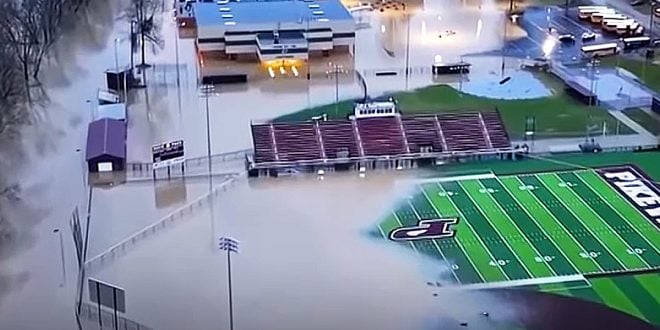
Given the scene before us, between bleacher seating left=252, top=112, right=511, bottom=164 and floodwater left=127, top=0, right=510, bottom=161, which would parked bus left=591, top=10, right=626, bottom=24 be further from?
bleacher seating left=252, top=112, right=511, bottom=164

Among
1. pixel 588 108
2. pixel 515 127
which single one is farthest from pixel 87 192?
pixel 588 108

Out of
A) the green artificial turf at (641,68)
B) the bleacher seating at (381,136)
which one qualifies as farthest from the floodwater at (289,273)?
the green artificial turf at (641,68)

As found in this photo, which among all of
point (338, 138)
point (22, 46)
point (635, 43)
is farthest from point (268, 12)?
point (635, 43)

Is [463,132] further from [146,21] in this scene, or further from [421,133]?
[146,21]

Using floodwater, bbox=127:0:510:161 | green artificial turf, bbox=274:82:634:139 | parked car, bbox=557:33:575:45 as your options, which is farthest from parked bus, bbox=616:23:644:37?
green artificial turf, bbox=274:82:634:139

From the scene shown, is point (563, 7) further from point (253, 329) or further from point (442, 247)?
point (253, 329)

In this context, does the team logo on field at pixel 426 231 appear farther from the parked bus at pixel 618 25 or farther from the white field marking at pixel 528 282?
the parked bus at pixel 618 25
